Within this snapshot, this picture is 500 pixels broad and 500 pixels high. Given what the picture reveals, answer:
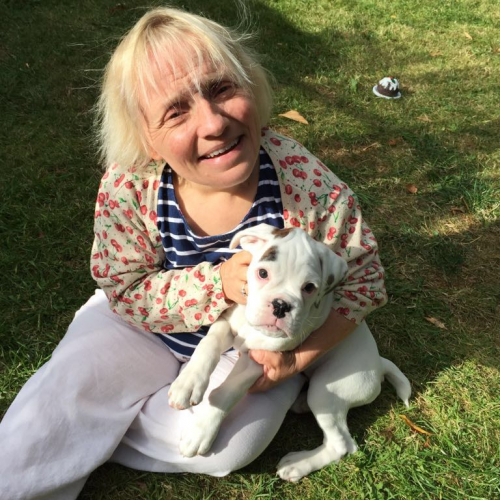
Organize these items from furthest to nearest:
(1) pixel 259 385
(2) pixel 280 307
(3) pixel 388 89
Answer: (3) pixel 388 89 → (1) pixel 259 385 → (2) pixel 280 307

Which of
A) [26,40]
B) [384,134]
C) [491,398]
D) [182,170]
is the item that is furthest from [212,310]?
[26,40]

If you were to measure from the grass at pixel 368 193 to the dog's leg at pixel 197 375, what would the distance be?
27.5 inches

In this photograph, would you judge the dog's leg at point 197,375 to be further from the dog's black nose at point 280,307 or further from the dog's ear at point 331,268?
the dog's ear at point 331,268

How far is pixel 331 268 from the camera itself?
2.07m

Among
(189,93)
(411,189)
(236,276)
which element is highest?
(189,93)

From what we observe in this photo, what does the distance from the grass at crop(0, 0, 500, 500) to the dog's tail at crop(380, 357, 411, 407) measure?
97 mm

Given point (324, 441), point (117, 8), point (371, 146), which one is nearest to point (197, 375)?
point (324, 441)

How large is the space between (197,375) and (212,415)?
227 millimetres

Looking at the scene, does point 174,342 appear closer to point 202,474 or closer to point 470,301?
point 202,474

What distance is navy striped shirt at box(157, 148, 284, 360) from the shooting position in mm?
2426

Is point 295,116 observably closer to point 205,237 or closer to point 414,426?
point 205,237

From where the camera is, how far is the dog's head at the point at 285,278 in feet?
6.35

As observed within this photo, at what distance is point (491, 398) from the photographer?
290cm

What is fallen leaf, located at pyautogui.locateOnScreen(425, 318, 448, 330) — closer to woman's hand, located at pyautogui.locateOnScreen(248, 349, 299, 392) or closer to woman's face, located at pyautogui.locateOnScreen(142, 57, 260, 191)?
woman's hand, located at pyautogui.locateOnScreen(248, 349, 299, 392)
